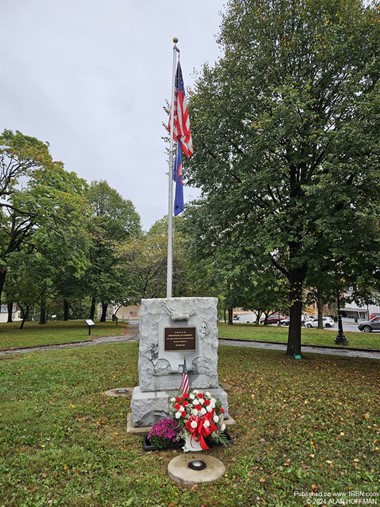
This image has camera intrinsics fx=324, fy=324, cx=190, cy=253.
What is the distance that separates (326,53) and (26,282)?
77.6 ft

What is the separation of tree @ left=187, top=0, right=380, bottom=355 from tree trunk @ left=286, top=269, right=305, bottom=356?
37 millimetres

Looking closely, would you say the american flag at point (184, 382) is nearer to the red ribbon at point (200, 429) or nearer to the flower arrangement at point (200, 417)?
the flower arrangement at point (200, 417)

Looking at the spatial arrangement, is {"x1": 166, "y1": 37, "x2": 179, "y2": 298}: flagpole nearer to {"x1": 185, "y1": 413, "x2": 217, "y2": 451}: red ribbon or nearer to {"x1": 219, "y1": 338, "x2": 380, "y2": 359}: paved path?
{"x1": 185, "y1": 413, "x2": 217, "y2": 451}: red ribbon

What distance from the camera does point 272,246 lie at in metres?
9.23

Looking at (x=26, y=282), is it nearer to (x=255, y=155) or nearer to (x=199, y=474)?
(x=255, y=155)

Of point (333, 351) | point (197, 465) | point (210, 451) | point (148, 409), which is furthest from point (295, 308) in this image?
point (197, 465)

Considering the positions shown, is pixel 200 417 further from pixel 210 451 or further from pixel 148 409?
pixel 148 409

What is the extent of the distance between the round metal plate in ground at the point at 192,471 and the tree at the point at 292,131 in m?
6.17

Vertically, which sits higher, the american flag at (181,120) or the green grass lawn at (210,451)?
the american flag at (181,120)

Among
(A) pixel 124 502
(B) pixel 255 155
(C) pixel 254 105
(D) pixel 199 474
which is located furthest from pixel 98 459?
(C) pixel 254 105

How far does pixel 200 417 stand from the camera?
454 cm

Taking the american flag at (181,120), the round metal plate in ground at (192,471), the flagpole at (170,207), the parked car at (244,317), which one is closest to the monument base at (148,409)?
the round metal plate in ground at (192,471)

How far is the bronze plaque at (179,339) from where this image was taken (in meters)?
5.71

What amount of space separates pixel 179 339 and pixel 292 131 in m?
7.05
